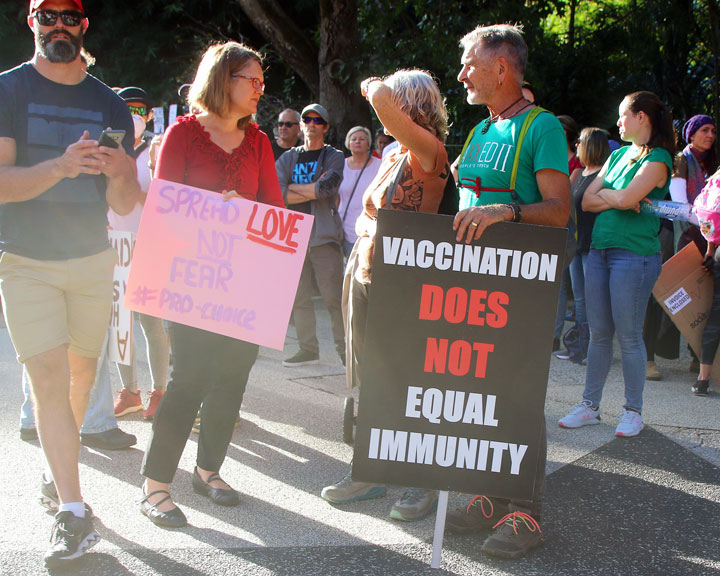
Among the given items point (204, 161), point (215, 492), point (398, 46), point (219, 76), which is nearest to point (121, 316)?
point (215, 492)

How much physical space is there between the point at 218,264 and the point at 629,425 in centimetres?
292

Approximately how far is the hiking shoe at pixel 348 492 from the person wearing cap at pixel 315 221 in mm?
2777

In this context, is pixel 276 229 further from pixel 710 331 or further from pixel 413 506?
pixel 710 331

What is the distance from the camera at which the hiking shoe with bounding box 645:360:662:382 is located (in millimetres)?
6695

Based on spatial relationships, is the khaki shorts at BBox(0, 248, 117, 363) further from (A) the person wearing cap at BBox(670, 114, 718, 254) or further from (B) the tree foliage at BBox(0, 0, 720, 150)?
(B) the tree foliage at BBox(0, 0, 720, 150)

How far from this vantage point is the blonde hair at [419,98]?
354 cm

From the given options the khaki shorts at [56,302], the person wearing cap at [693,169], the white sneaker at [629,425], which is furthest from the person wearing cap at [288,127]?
the khaki shorts at [56,302]

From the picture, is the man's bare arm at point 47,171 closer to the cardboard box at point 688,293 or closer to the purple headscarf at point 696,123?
the cardboard box at point 688,293

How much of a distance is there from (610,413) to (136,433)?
3.16 m

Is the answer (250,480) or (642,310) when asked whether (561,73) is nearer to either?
(642,310)

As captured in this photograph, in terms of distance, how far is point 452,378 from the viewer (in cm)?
325

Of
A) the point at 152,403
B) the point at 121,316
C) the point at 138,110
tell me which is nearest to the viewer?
the point at 121,316

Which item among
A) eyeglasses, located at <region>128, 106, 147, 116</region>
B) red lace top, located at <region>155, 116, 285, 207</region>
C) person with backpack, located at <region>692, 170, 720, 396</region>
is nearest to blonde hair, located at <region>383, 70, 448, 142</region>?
red lace top, located at <region>155, 116, 285, 207</region>

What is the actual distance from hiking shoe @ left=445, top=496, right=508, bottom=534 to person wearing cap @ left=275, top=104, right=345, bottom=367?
320 centimetres
